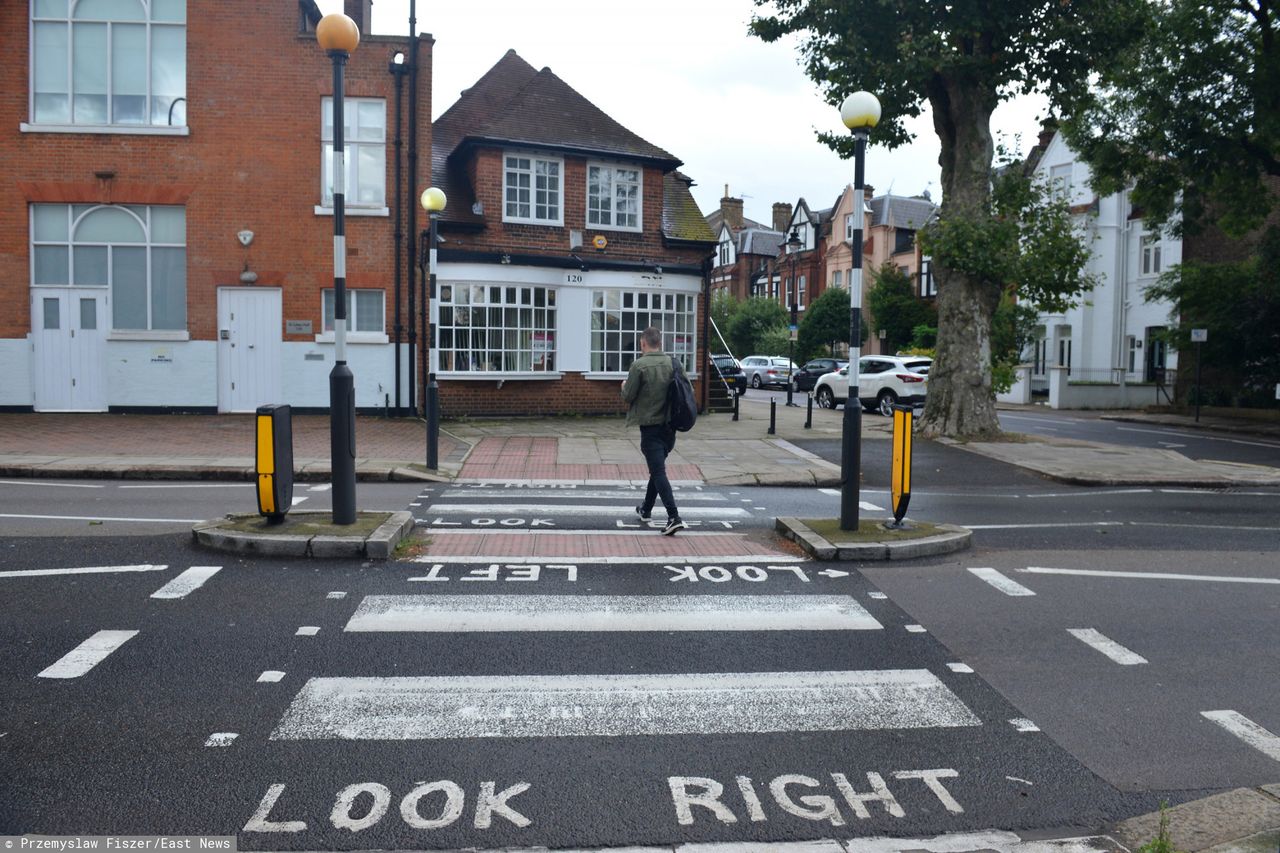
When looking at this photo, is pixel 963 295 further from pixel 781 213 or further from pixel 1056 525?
pixel 781 213

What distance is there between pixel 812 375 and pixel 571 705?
4011 centimetres

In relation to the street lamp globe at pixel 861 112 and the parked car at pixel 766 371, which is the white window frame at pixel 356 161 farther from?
the parked car at pixel 766 371

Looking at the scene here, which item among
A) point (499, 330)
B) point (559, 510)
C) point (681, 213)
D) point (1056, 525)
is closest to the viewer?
point (1056, 525)

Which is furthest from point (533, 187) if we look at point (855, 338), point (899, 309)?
A: point (899, 309)

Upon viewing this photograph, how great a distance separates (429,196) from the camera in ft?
47.0

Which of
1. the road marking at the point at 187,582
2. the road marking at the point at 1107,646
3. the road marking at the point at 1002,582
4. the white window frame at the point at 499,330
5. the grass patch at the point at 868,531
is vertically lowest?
the road marking at the point at 1107,646

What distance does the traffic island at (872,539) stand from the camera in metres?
8.45

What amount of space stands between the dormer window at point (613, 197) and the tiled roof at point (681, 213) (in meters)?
1.00

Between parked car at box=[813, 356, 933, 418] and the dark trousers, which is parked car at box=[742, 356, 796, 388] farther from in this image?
the dark trousers

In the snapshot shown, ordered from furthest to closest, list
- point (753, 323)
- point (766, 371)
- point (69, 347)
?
point (753, 323) → point (766, 371) → point (69, 347)

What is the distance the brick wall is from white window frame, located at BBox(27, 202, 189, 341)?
196 mm

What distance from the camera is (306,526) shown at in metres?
8.59

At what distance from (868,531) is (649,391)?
7.82ft

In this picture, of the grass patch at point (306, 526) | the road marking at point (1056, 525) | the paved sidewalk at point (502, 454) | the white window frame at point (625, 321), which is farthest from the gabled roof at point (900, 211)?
the grass patch at point (306, 526)
